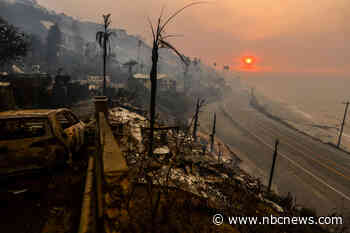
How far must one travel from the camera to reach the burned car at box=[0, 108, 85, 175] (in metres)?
4.00

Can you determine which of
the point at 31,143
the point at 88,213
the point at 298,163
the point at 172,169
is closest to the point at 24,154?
the point at 31,143

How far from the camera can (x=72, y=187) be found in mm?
4238

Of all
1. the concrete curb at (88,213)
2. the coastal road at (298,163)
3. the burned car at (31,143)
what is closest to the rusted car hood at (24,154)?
the burned car at (31,143)

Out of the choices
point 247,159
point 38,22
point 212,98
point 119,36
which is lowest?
point 247,159

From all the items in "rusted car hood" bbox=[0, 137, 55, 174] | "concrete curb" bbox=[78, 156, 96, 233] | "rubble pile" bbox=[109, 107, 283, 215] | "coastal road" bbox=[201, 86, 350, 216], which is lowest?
"coastal road" bbox=[201, 86, 350, 216]

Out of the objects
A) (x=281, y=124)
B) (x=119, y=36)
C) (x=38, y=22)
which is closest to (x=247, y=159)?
(x=281, y=124)

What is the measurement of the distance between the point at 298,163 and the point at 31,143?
1512 inches

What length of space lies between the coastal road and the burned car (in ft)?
86.4

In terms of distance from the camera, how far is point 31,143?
4152mm

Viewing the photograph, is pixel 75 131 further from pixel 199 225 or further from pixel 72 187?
pixel 199 225

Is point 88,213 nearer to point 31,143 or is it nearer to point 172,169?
point 31,143

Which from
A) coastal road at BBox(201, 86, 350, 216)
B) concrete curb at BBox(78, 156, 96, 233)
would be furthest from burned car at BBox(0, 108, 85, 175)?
coastal road at BBox(201, 86, 350, 216)

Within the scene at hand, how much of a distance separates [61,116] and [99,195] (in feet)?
12.7

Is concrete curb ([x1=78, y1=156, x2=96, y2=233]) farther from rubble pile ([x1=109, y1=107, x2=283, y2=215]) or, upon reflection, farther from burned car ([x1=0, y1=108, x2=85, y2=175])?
rubble pile ([x1=109, y1=107, x2=283, y2=215])
